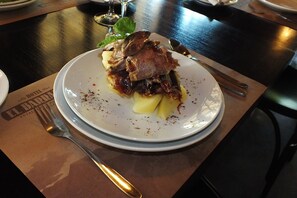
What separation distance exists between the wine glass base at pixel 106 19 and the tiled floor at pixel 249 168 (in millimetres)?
879

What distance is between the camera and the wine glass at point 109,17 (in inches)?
42.1

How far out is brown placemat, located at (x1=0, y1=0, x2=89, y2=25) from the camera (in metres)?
0.99

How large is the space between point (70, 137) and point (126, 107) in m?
0.13

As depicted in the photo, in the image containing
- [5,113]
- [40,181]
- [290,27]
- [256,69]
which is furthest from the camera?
[290,27]

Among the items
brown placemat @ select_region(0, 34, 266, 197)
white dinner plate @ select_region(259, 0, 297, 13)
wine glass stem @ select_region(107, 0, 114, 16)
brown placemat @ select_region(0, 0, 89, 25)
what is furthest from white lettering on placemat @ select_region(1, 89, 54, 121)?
white dinner plate @ select_region(259, 0, 297, 13)

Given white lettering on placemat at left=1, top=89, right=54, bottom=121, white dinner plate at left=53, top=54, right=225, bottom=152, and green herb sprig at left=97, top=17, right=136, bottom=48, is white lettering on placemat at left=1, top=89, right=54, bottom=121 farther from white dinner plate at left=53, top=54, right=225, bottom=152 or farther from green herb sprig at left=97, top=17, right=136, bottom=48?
green herb sprig at left=97, top=17, right=136, bottom=48

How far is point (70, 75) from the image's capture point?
0.64 metres

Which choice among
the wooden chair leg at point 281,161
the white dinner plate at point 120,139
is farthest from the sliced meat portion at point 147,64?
the wooden chair leg at point 281,161

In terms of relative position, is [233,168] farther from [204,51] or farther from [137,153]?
[137,153]

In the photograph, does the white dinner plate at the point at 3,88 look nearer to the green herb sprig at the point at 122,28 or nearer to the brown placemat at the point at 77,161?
the brown placemat at the point at 77,161

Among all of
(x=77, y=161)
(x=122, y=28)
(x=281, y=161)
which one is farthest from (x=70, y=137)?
(x=281, y=161)

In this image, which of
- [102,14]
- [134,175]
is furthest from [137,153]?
[102,14]

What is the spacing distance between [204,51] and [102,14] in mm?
425

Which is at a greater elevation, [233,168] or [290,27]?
[290,27]
